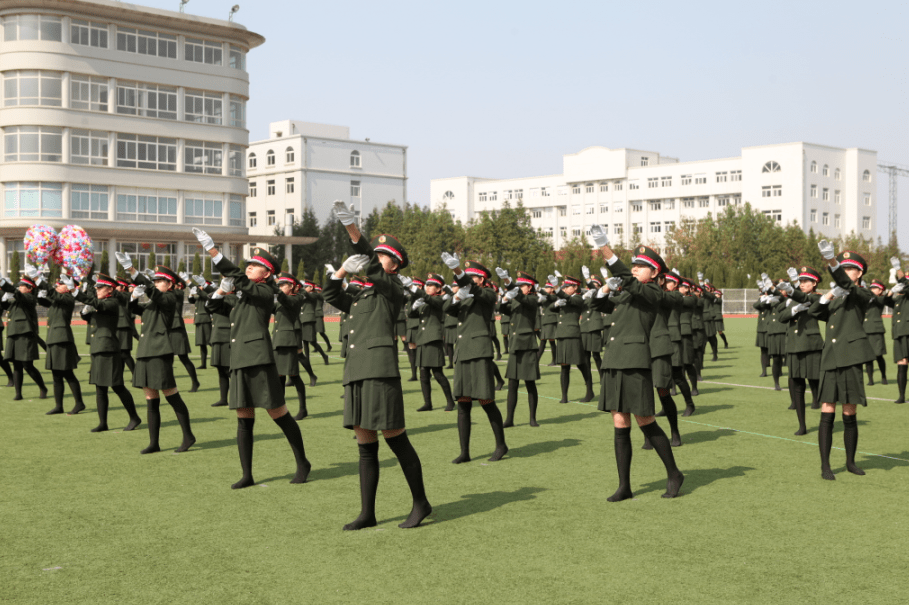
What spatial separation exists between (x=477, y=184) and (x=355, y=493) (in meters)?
105

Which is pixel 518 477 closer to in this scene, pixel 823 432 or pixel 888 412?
pixel 823 432

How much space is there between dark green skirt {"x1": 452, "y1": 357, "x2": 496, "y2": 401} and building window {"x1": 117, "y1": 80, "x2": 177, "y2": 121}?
48.0 metres

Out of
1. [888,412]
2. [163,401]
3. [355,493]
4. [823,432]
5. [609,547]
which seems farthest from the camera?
[163,401]

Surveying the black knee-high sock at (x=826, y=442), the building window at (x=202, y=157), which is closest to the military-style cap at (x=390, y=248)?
the black knee-high sock at (x=826, y=442)

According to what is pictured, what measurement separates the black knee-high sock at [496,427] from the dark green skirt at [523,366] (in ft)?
5.76

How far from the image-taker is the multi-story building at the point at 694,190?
8438 cm

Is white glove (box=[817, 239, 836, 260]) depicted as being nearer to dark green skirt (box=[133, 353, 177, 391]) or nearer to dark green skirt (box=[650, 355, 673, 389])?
dark green skirt (box=[650, 355, 673, 389])

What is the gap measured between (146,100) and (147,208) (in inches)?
255

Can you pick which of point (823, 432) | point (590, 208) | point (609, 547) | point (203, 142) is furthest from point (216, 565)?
point (590, 208)

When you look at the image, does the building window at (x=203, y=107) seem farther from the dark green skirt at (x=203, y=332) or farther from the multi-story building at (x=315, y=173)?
the dark green skirt at (x=203, y=332)

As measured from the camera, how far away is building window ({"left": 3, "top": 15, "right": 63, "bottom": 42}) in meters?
47.3

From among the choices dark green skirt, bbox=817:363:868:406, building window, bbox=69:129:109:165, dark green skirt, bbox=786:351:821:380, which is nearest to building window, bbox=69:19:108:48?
building window, bbox=69:129:109:165

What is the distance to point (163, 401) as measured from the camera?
13.5 meters

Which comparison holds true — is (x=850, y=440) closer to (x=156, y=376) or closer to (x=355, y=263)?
(x=355, y=263)
